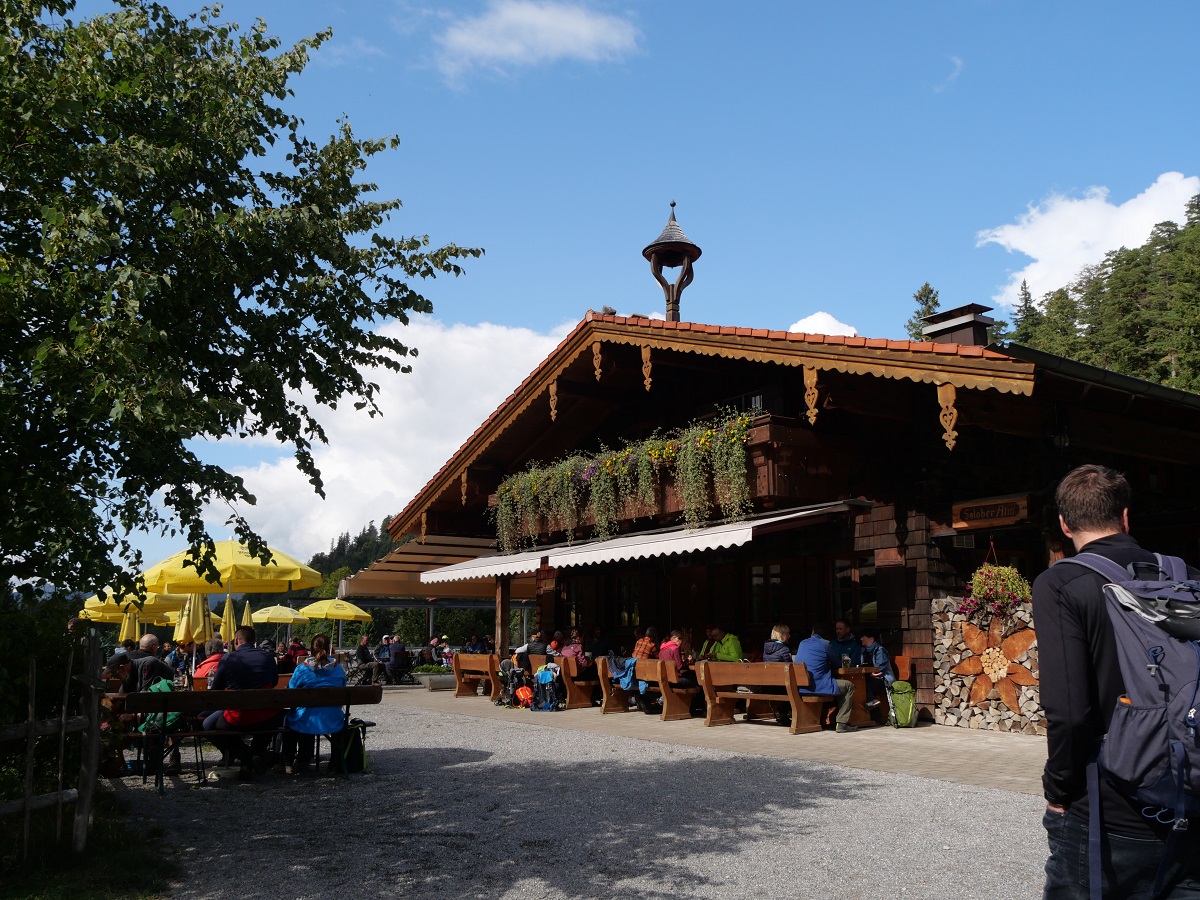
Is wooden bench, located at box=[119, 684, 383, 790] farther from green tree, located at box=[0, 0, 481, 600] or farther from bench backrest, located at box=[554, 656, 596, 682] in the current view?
bench backrest, located at box=[554, 656, 596, 682]

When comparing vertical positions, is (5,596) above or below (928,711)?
above

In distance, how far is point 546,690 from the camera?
49.6 feet

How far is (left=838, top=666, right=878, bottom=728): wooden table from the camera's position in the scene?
38.8 feet

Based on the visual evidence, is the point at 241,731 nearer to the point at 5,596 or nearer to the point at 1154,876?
the point at 5,596

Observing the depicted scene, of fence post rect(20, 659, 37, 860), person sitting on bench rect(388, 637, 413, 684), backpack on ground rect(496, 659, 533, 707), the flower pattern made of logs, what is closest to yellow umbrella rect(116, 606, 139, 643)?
person sitting on bench rect(388, 637, 413, 684)

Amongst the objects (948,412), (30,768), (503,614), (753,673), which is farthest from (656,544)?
(30,768)

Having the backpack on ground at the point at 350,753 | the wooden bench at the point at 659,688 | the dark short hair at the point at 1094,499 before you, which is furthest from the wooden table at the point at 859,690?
the dark short hair at the point at 1094,499

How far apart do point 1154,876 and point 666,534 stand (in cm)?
1112

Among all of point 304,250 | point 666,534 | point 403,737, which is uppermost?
point 304,250

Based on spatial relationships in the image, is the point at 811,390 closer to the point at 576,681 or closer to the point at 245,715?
the point at 576,681

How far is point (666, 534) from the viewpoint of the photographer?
1366cm

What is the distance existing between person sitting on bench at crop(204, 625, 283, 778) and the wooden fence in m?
2.34

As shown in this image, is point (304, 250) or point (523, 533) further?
point (523, 533)

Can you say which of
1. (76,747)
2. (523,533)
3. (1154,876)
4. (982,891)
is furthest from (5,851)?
(523,533)
